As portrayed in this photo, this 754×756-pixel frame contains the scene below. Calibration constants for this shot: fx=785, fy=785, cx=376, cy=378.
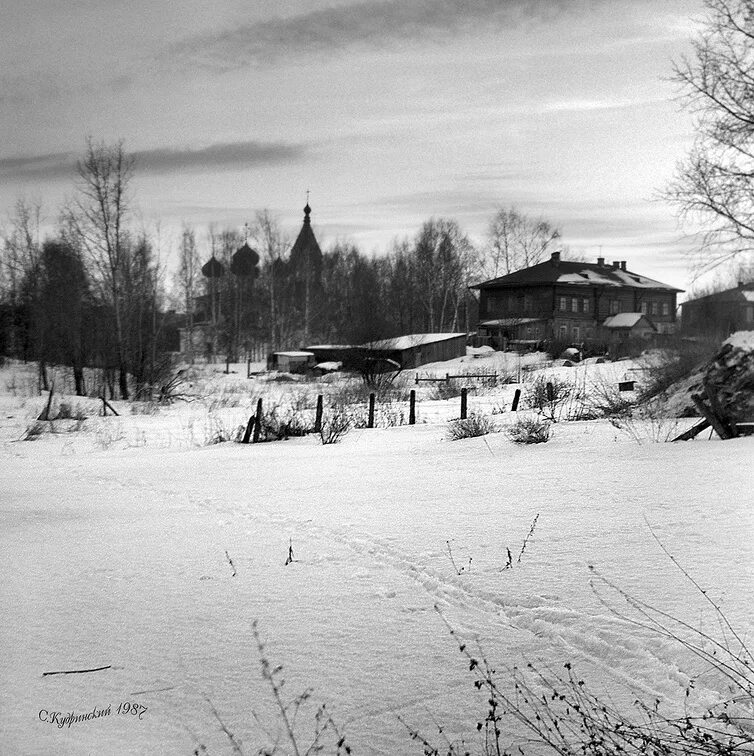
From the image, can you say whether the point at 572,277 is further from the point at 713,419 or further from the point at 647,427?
the point at 713,419

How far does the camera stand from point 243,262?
218 ft

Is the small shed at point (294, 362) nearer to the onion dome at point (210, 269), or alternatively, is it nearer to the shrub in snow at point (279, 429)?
the onion dome at point (210, 269)

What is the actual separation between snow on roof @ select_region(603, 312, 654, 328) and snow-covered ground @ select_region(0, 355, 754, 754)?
2010 inches

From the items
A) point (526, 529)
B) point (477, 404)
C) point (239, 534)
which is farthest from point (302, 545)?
point (477, 404)

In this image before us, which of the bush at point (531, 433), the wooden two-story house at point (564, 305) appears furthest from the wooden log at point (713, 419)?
the wooden two-story house at point (564, 305)

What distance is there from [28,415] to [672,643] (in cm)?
2256

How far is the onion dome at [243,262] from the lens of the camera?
2582 inches

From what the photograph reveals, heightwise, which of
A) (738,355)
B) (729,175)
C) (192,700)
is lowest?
(192,700)

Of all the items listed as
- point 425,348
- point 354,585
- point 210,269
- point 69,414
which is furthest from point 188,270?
point 354,585

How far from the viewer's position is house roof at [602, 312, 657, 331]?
59.9 meters

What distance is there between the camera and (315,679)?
4.43 meters

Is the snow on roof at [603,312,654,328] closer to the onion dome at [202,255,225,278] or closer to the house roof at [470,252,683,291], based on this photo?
the house roof at [470,252,683,291]

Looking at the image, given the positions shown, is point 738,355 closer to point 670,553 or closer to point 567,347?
point 670,553

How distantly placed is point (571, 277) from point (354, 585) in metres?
56.4
